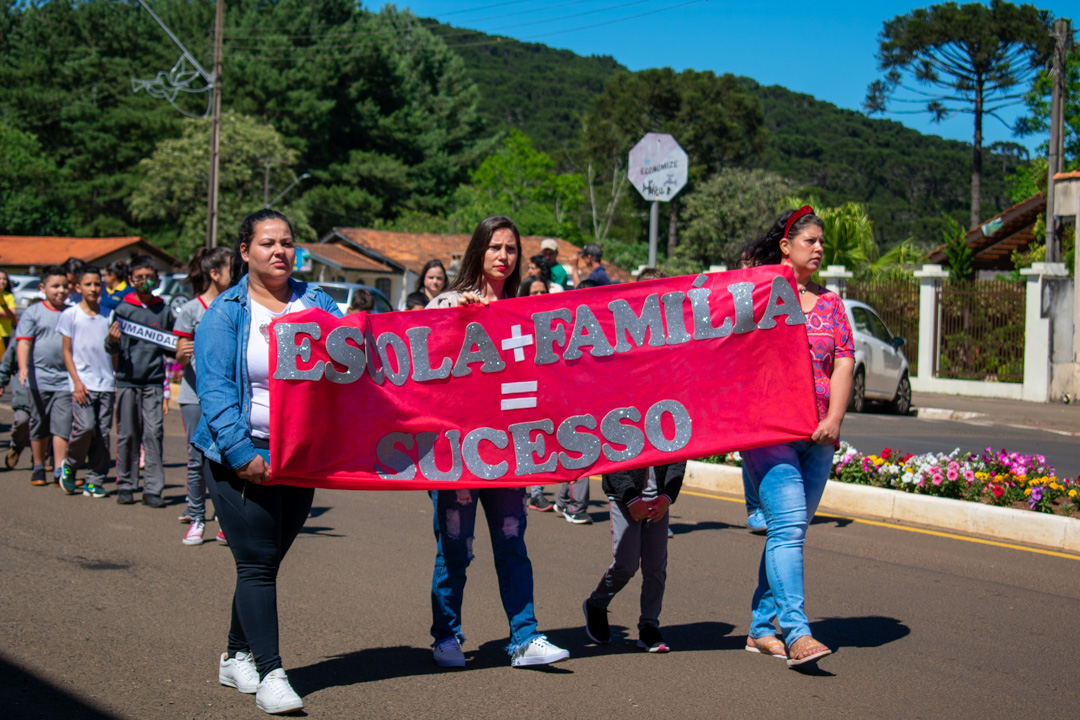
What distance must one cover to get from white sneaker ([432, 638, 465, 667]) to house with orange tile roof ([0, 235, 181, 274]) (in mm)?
50928

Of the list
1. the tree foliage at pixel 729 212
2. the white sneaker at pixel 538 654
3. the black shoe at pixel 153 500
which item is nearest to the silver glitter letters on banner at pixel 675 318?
the white sneaker at pixel 538 654

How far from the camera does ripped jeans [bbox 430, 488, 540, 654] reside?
180 inches

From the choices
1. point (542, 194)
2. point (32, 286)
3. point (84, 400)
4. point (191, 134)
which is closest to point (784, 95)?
point (542, 194)

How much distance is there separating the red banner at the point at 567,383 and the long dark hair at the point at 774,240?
0.29 m

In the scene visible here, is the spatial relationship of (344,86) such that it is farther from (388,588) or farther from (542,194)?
(388,588)

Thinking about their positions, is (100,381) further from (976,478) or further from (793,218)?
(976,478)

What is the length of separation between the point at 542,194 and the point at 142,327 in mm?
59467

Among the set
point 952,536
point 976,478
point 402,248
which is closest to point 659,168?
point 976,478

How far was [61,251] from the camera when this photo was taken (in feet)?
181

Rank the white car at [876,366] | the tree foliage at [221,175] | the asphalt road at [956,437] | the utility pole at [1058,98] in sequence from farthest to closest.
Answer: the tree foliage at [221,175] < the utility pole at [1058,98] < the white car at [876,366] < the asphalt road at [956,437]

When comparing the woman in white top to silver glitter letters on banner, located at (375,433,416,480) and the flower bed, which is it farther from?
the flower bed

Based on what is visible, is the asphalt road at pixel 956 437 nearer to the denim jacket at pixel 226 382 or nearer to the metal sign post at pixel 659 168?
the metal sign post at pixel 659 168

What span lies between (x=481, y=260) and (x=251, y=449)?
1.39 m

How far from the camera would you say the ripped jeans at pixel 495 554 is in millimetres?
4566
